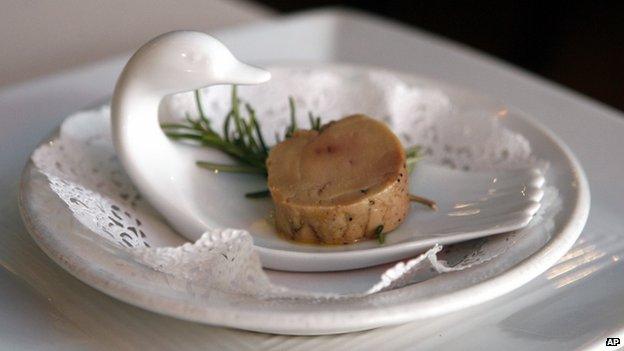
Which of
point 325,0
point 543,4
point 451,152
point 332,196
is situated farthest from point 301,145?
point 325,0

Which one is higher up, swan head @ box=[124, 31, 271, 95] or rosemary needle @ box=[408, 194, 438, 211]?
swan head @ box=[124, 31, 271, 95]

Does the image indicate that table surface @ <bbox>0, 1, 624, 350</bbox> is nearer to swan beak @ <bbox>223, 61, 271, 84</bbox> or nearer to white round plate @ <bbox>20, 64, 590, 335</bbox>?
white round plate @ <bbox>20, 64, 590, 335</bbox>

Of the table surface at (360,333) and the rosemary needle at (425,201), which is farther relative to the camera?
the rosemary needle at (425,201)

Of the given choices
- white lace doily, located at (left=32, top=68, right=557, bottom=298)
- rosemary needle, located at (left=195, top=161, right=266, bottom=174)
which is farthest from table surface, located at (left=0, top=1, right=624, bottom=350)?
rosemary needle, located at (left=195, top=161, right=266, bottom=174)

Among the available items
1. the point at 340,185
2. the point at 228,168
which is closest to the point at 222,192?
the point at 228,168

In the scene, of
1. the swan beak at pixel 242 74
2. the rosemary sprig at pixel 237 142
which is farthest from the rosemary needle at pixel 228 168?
the swan beak at pixel 242 74

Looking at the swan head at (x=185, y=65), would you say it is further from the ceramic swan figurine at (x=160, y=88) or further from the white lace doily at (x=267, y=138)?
the white lace doily at (x=267, y=138)
